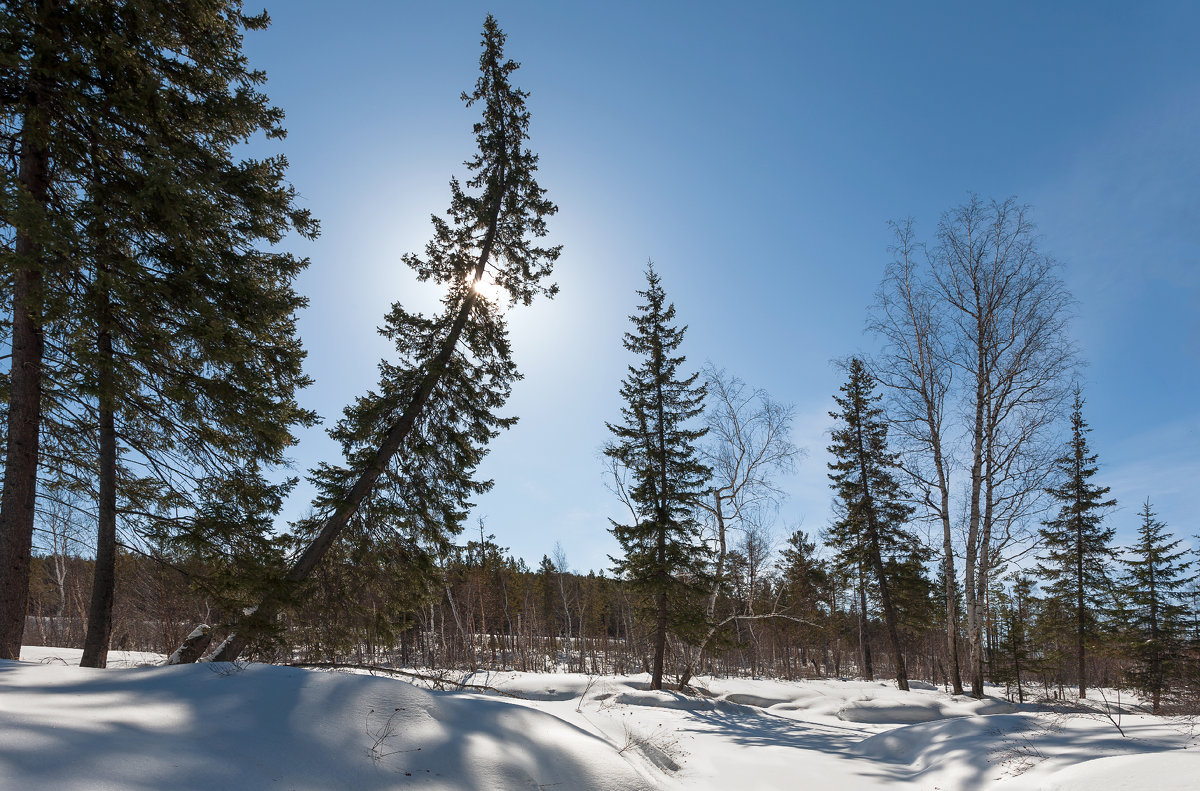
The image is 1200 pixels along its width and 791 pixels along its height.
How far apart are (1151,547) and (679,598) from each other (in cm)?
2741

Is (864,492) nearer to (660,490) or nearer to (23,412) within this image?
(660,490)

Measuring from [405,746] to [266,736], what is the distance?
1005mm

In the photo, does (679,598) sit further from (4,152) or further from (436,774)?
(4,152)

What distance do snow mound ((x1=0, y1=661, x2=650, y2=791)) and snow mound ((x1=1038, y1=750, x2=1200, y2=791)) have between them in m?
4.28

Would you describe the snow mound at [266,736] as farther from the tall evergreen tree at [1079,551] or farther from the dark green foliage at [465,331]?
the tall evergreen tree at [1079,551]

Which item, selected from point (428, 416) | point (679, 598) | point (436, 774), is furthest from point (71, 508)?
point (679, 598)

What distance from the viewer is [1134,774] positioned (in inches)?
191

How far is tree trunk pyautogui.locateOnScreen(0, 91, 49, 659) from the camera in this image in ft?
21.2

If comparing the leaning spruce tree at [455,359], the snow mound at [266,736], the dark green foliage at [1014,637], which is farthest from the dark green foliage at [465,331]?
the dark green foliage at [1014,637]

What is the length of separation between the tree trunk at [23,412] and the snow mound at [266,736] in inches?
142

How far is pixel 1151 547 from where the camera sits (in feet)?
91.2

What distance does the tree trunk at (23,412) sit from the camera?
21.2 feet

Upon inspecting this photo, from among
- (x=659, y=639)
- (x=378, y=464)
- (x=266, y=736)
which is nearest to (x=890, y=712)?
(x=659, y=639)

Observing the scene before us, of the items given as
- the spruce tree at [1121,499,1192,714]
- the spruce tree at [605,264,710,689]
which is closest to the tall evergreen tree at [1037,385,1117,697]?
the spruce tree at [1121,499,1192,714]
